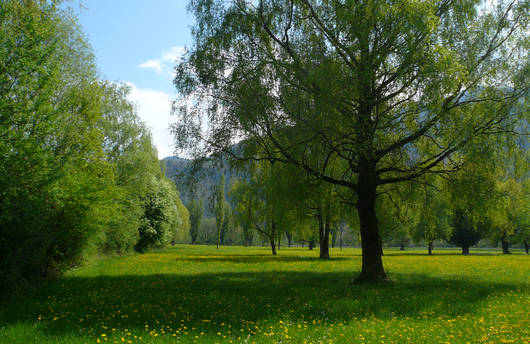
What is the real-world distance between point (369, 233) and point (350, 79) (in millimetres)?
7517

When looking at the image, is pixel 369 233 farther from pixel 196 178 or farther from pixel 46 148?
pixel 46 148

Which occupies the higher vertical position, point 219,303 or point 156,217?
point 156,217

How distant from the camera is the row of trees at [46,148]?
35.6 ft

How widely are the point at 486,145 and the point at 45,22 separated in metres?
18.4

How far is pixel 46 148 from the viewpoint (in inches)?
504

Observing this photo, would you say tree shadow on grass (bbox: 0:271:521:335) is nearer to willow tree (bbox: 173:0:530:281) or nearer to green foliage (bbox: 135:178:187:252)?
willow tree (bbox: 173:0:530:281)

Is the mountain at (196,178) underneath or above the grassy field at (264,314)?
above

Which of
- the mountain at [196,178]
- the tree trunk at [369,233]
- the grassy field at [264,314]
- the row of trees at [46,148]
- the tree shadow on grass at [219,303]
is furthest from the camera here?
the tree trunk at [369,233]

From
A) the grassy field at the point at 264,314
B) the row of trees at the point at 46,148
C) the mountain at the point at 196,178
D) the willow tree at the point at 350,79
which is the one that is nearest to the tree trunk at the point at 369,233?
the willow tree at the point at 350,79

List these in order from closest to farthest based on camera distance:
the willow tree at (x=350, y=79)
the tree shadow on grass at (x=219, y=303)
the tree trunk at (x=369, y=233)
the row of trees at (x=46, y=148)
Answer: the tree shadow on grass at (x=219, y=303), the row of trees at (x=46, y=148), the willow tree at (x=350, y=79), the tree trunk at (x=369, y=233)

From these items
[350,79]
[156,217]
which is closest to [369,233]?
[350,79]

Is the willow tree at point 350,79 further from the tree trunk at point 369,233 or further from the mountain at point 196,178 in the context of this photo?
the mountain at point 196,178

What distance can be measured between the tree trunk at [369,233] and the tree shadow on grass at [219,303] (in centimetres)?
91

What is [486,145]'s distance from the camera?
1398cm
